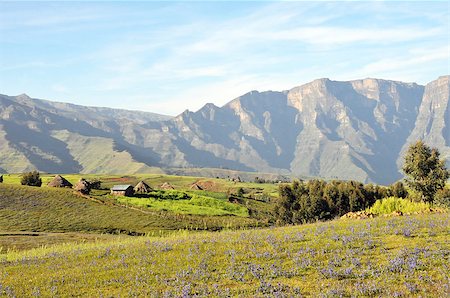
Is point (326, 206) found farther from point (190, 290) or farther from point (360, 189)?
point (190, 290)

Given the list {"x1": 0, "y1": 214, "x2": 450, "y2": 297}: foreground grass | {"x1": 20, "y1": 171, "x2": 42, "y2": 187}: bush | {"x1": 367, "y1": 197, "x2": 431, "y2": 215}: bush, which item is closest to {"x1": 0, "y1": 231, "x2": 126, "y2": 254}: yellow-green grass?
{"x1": 0, "y1": 214, "x2": 450, "y2": 297}: foreground grass

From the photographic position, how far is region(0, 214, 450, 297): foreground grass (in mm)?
16484

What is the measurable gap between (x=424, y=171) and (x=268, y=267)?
5107cm

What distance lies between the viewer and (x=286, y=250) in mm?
22609

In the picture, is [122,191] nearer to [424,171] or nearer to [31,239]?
[31,239]

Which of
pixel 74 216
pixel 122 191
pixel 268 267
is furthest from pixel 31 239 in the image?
pixel 122 191

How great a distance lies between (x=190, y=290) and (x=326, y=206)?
86.5 m

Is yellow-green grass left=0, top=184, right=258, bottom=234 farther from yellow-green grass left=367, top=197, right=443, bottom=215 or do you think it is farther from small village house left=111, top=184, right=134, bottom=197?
yellow-green grass left=367, top=197, right=443, bottom=215

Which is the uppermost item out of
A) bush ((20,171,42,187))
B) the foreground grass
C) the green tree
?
the green tree

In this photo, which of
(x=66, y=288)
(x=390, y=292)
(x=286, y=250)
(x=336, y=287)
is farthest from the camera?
(x=286, y=250)

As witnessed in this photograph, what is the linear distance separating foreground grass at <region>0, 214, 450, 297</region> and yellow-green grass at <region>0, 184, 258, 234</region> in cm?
5108

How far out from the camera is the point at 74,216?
8388cm

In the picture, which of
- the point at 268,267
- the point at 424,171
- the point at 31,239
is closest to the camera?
the point at 268,267

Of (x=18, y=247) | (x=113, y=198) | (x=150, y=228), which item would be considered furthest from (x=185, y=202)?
(x=18, y=247)
